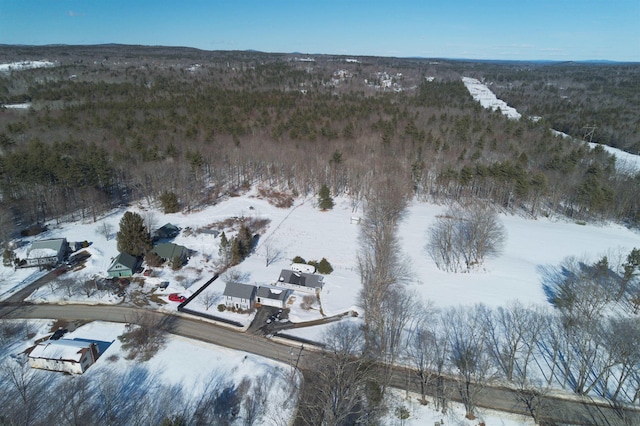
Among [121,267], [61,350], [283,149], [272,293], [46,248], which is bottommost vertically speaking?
[272,293]

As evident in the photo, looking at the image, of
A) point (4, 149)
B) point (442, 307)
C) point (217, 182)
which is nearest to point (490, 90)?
point (217, 182)

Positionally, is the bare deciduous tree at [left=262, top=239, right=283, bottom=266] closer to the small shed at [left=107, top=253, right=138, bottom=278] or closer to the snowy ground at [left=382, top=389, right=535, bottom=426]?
the small shed at [left=107, top=253, right=138, bottom=278]

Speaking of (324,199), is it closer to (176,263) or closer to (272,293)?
(272,293)

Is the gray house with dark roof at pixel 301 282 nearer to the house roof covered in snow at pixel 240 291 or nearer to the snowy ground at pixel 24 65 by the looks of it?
the house roof covered in snow at pixel 240 291

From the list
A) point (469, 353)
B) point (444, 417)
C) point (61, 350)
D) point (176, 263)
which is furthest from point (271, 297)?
point (469, 353)

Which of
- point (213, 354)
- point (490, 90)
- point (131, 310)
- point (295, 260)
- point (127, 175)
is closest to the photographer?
point (213, 354)

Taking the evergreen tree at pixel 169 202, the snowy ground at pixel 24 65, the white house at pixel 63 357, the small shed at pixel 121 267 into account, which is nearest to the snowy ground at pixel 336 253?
A: the evergreen tree at pixel 169 202

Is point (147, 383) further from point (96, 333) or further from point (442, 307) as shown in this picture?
point (442, 307)

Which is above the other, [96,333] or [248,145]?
[248,145]
